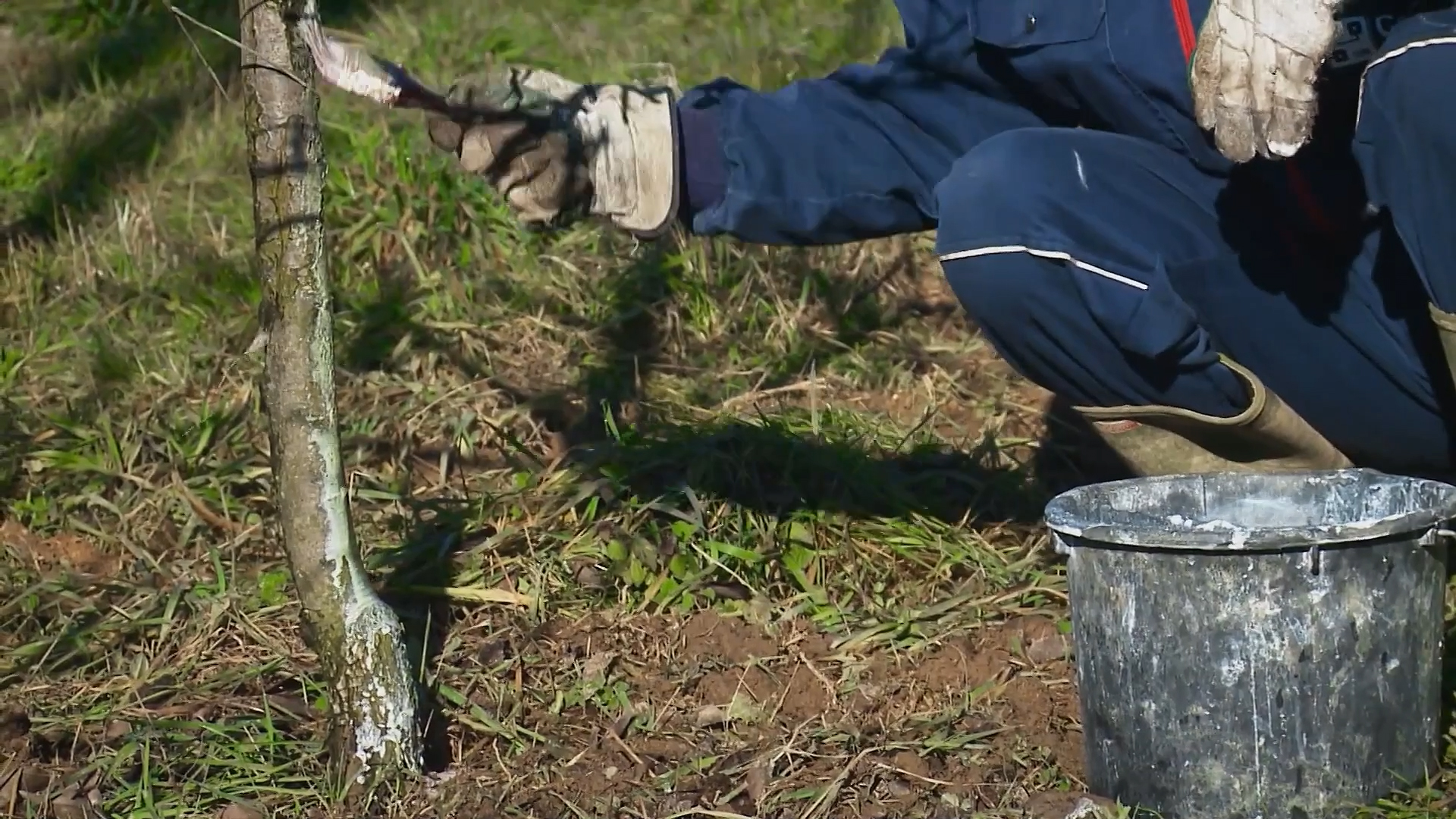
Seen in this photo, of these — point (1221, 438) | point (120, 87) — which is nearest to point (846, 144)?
point (1221, 438)

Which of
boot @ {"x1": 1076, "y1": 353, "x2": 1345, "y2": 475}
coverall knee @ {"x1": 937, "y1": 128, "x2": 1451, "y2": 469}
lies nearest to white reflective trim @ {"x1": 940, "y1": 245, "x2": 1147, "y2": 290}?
coverall knee @ {"x1": 937, "y1": 128, "x2": 1451, "y2": 469}

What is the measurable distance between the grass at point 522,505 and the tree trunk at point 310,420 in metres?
0.10

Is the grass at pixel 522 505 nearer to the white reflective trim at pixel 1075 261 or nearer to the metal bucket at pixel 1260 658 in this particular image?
the metal bucket at pixel 1260 658

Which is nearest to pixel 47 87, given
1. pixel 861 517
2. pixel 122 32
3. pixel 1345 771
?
pixel 122 32

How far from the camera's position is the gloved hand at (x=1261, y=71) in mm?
1837

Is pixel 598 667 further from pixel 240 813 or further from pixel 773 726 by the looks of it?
pixel 240 813

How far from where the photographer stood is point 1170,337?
2.16 metres

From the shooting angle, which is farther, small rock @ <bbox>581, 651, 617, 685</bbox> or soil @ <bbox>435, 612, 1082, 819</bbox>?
small rock @ <bbox>581, 651, 617, 685</bbox>

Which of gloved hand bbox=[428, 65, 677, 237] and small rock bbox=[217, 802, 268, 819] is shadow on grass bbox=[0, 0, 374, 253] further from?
small rock bbox=[217, 802, 268, 819]

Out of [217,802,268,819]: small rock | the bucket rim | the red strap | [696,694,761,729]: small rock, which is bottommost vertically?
[217,802,268,819]: small rock

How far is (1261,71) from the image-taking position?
1.86 m

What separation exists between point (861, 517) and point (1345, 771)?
0.96m

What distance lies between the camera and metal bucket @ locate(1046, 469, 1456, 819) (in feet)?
5.99

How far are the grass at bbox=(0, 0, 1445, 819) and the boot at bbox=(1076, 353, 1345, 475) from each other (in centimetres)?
29
